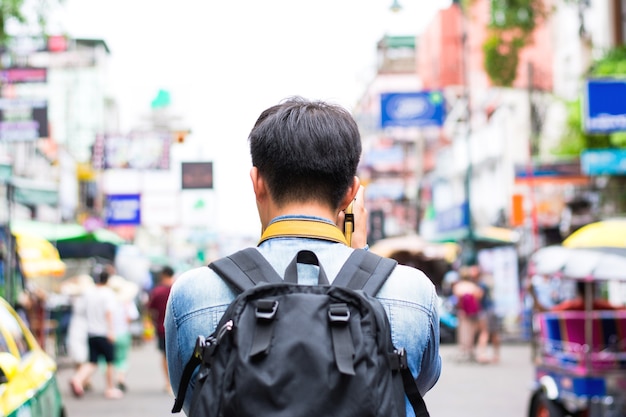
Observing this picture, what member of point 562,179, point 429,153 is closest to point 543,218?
point 562,179

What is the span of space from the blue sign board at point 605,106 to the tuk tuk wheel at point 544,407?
27.2ft

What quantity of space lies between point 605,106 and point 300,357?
52.6ft

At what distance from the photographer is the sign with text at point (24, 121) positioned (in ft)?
62.0

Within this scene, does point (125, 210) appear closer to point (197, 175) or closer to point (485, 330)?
point (197, 175)

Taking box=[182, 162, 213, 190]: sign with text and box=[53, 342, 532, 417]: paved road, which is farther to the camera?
box=[182, 162, 213, 190]: sign with text

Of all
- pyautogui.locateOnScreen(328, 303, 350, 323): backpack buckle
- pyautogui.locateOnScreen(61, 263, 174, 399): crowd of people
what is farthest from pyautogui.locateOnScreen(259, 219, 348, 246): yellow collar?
pyautogui.locateOnScreen(61, 263, 174, 399): crowd of people

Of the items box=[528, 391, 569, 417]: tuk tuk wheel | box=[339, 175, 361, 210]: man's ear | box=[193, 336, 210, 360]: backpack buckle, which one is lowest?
box=[528, 391, 569, 417]: tuk tuk wheel

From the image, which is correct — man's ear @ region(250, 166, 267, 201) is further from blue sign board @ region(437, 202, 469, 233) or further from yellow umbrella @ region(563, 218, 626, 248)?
blue sign board @ region(437, 202, 469, 233)

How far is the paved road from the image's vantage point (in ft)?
45.8

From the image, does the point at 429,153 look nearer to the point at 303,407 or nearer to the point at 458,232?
the point at 458,232

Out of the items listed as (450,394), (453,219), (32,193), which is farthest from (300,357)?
(453,219)

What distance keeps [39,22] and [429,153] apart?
5717cm

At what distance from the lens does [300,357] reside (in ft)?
7.75

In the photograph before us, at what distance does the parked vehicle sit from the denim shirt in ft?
21.9
